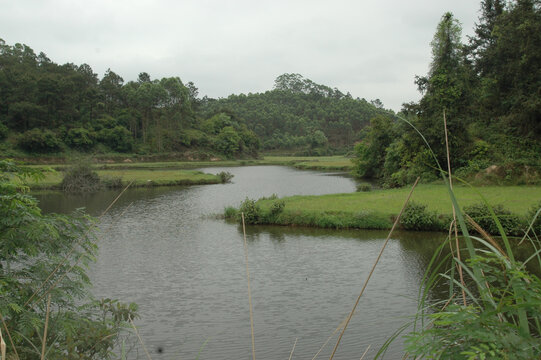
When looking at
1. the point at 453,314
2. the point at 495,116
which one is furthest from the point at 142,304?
the point at 495,116

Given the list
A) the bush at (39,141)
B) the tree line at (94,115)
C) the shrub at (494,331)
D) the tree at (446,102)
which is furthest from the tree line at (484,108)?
the tree line at (94,115)

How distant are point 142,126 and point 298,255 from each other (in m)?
79.8

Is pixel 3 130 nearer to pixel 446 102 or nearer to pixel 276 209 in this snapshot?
pixel 276 209

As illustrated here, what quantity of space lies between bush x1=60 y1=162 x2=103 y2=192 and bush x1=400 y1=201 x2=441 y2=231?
29.7 meters

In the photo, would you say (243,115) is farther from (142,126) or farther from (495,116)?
(495,116)

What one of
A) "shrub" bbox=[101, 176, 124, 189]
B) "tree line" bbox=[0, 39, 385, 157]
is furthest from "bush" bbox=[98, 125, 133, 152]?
"shrub" bbox=[101, 176, 124, 189]

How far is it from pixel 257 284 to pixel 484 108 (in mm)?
30646

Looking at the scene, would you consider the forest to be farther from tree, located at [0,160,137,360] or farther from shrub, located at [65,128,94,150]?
tree, located at [0,160,137,360]

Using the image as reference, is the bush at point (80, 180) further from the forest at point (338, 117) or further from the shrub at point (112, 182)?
the forest at point (338, 117)

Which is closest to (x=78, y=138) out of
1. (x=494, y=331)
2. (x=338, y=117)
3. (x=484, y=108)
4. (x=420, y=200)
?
(x=484, y=108)

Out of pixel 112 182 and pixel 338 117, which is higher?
pixel 338 117

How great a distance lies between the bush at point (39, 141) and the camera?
64.9 m

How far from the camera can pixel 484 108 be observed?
1421 inches

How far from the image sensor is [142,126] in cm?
9006
